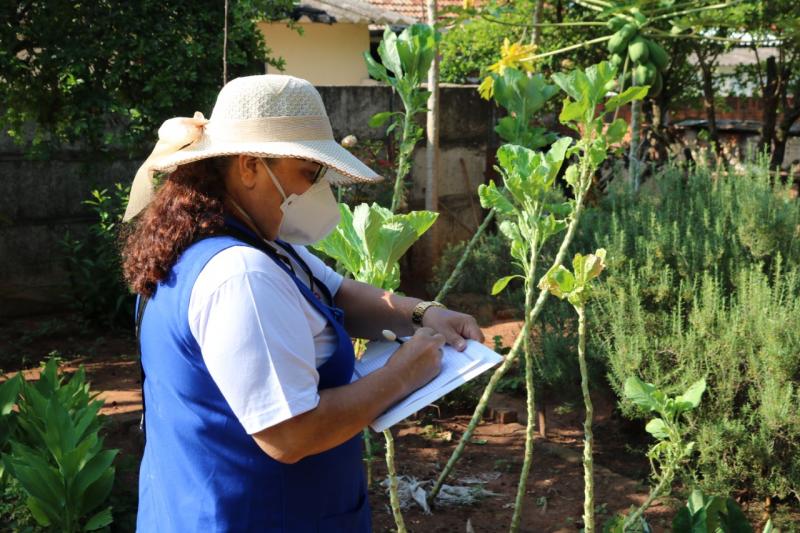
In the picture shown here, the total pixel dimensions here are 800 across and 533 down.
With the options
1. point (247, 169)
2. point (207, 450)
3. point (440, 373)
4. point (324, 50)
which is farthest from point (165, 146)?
point (324, 50)

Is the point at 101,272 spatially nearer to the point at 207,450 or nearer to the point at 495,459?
the point at 495,459

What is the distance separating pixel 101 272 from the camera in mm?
6453

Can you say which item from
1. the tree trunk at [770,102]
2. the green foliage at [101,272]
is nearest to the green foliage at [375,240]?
the green foliage at [101,272]

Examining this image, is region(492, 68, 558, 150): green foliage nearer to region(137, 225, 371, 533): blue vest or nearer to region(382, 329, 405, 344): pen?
region(382, 329, 405, 344): pen

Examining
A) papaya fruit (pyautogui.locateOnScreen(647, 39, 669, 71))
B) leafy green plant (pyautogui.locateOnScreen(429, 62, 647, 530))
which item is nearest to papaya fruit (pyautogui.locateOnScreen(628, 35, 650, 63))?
papaya fruit (pyautogui.locateOnScreen(647, 39, 669, 71))

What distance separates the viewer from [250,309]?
A: 1.64 meters

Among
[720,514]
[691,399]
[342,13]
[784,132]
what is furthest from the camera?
[342,13]

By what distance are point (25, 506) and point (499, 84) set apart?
7.08 feet

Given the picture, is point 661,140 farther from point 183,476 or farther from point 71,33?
point 183,476

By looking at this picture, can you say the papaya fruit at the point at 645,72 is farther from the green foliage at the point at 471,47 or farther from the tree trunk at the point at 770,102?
the tree trunk at the point at 770,102

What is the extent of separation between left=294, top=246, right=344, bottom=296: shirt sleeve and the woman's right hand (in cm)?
36

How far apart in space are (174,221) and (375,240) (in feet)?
4.09

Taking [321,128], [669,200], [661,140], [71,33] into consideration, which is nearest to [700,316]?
[669,200]

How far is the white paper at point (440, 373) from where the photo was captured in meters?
1.85
